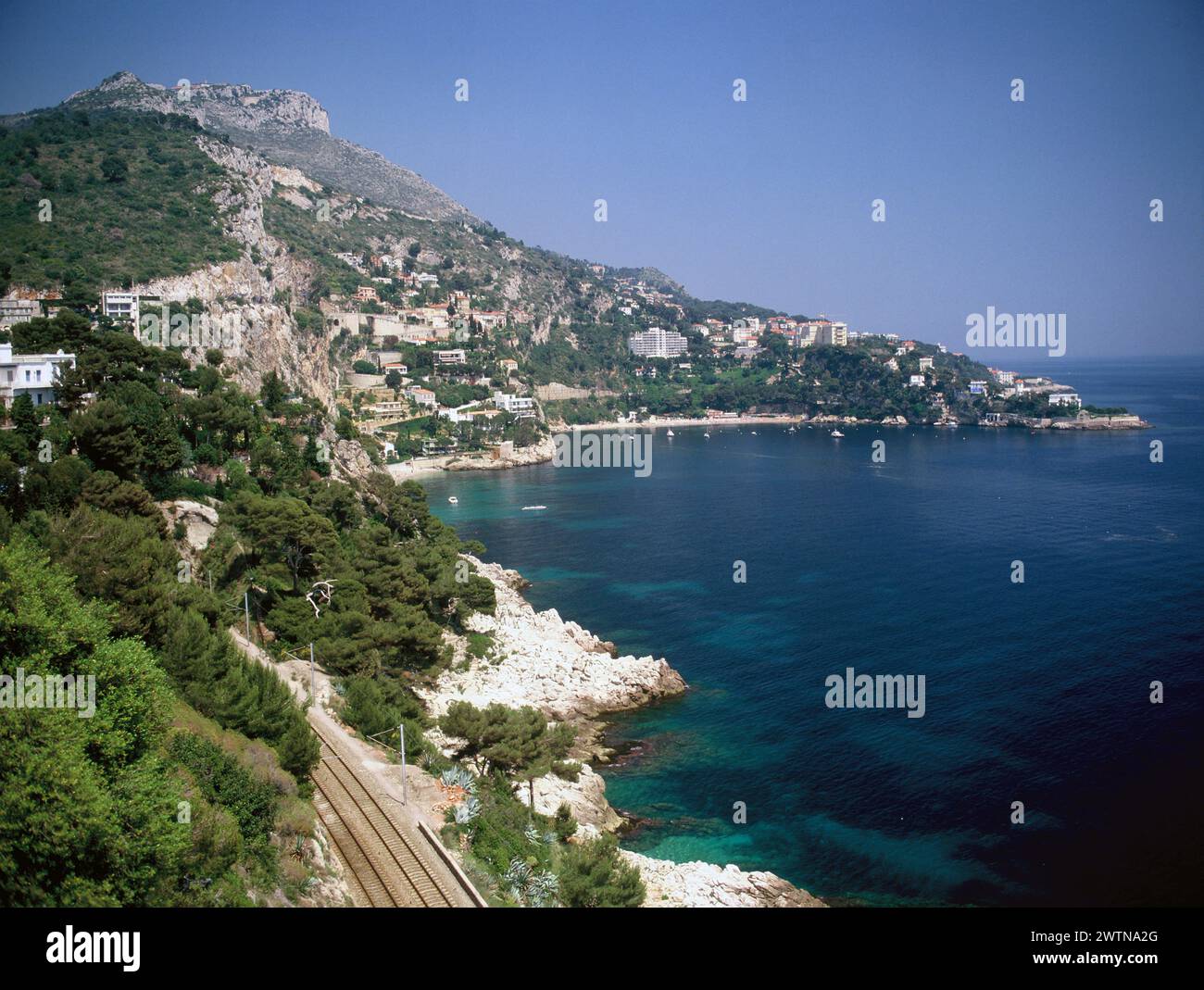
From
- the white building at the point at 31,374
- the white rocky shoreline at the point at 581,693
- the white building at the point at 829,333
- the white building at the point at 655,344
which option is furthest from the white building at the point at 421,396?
the white building at the point at 829,333

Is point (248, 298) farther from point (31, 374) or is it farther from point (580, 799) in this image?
point (580, 799)

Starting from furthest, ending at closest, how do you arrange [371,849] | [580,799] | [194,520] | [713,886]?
[194,520], [580,799], [713,886], [371,849]

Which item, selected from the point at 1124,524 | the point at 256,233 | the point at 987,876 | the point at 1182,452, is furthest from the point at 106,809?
the point at 1182,452

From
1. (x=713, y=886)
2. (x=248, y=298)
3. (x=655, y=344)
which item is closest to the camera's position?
(x=713, y=886)

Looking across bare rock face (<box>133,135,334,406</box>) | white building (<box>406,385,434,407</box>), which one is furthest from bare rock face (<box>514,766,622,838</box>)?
white building (<box>406,385,434,407</box>)

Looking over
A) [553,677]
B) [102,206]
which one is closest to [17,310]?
[102,206]

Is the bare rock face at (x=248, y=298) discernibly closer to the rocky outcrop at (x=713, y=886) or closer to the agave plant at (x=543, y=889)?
the rocky outcrop at (x=713, y=886)

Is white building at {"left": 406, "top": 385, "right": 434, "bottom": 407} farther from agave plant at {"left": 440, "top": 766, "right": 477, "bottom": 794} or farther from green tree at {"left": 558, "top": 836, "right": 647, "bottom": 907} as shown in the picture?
green tree at {"left": 558, "top": 836, "right": 647, "bottom": 907}
